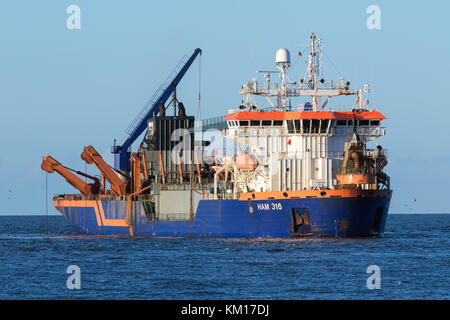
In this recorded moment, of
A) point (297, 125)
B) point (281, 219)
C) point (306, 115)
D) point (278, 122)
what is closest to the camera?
point (281, 219)

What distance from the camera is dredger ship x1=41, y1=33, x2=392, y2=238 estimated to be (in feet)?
193

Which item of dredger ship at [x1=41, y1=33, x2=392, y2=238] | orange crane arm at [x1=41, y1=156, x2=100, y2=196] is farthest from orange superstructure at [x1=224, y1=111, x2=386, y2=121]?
orange crane arm at [x1=41, y1=156, x2=100, y2=196]

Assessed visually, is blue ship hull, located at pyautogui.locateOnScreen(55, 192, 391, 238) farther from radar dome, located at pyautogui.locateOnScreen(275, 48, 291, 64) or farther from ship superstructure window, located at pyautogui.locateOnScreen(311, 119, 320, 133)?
radar dome, located at pyautogui.locateOnScreen(275, 48, 291, 64)

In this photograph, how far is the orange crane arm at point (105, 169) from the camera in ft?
264

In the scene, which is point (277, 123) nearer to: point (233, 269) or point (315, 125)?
point (315, 125)

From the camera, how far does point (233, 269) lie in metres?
46.0

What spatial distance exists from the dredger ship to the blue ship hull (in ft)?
0.24

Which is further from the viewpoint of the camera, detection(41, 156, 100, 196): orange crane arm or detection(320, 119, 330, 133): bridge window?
detection(41, 156, 100, 196): orange crane arm

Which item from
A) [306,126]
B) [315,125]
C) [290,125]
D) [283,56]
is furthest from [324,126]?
[283,56]

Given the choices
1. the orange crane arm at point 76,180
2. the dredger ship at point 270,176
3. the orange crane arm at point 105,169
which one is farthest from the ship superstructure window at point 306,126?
the orange crane arm at point 76,180

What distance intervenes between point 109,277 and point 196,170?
31677 millimetres

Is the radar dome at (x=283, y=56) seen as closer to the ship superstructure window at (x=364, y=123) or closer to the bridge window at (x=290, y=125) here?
the bridge window at (x=290, y=125)

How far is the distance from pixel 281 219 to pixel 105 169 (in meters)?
26.1
